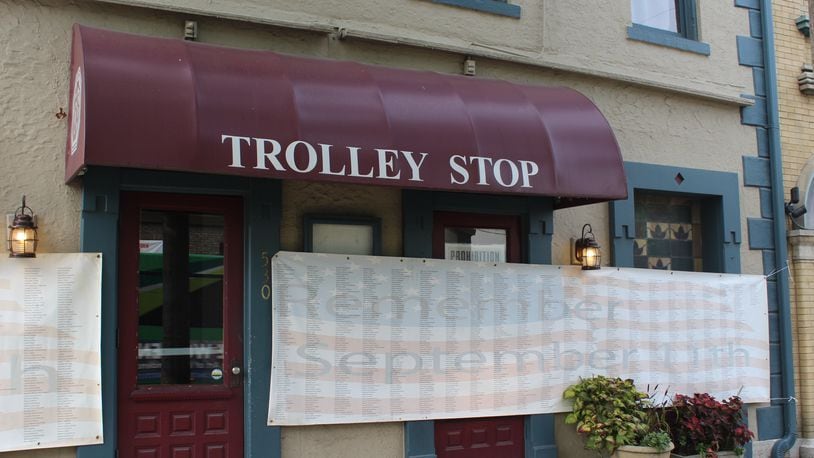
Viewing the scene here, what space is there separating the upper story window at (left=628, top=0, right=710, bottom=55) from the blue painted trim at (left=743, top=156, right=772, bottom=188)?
1.31 m

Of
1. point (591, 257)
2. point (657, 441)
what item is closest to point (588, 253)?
point (591, 257)

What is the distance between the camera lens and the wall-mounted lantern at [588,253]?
24.3 feet

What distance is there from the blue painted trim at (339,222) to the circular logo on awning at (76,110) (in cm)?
185

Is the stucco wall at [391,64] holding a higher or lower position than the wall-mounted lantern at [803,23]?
lower

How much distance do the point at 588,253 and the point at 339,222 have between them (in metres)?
2.46

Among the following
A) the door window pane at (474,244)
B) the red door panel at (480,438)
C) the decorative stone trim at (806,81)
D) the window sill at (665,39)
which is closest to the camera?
the red door panel at (480,438)

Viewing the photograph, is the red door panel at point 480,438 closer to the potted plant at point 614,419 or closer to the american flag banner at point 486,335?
the american flag banner at point 486,335

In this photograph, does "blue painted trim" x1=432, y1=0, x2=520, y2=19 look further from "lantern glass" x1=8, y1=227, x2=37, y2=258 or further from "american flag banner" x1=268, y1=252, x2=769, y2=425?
"lantern glass" x1=8, y1=227, x2=37, y2=258

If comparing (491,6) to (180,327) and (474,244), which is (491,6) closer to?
(474,244)

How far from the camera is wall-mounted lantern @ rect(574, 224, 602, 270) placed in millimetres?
7402

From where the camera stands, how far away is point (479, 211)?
7184 millimetres

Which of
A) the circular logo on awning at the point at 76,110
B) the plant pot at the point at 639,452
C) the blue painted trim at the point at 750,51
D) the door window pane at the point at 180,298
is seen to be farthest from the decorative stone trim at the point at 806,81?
the circular logo on awning at the point at 76,110

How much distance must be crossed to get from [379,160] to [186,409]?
2.39 metres

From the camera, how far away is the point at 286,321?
6152mm
